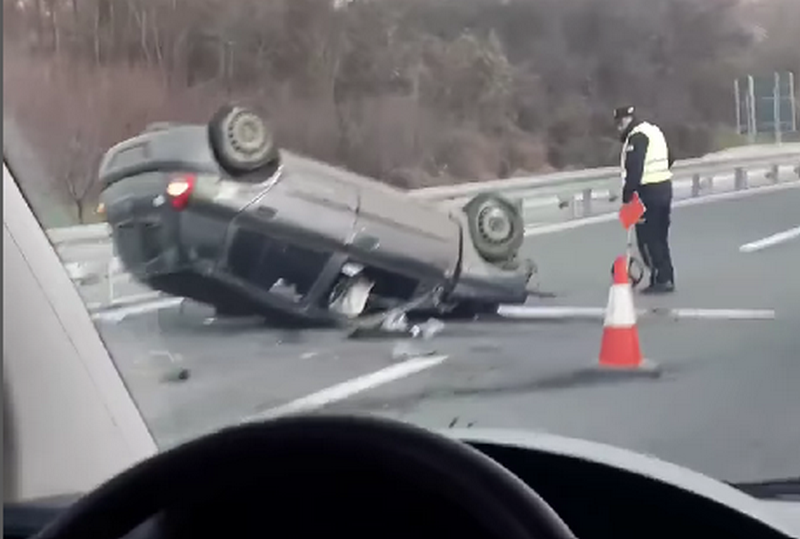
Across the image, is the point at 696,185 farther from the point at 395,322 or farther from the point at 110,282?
the point at 110,282

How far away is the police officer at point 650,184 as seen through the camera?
287 cm

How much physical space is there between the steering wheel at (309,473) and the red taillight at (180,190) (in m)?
1.94

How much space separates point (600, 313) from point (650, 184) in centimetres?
33

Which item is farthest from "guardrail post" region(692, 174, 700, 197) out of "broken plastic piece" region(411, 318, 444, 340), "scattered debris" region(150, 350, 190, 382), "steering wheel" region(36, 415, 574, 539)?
"steering wheel" region(36, 415, 574, 539)

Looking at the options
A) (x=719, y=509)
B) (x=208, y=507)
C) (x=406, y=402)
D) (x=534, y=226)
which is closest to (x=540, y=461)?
(x=719, y=509)

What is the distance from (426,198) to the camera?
3.04 meters

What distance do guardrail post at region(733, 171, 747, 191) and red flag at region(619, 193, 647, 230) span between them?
0.72ft

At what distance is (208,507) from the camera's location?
115 centimetres

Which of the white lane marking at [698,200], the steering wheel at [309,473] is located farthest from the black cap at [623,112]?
the steering wheel at [309,473]

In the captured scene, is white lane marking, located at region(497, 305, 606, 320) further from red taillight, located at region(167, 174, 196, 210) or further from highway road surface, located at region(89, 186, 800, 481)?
red taillight, located at region(167, 174, 196, 210)

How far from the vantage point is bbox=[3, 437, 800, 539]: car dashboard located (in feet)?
3.59

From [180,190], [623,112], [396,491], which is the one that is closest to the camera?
[396,491]

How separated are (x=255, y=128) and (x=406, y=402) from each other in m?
0.77

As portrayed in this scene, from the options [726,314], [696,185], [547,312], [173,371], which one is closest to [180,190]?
[173,371]
